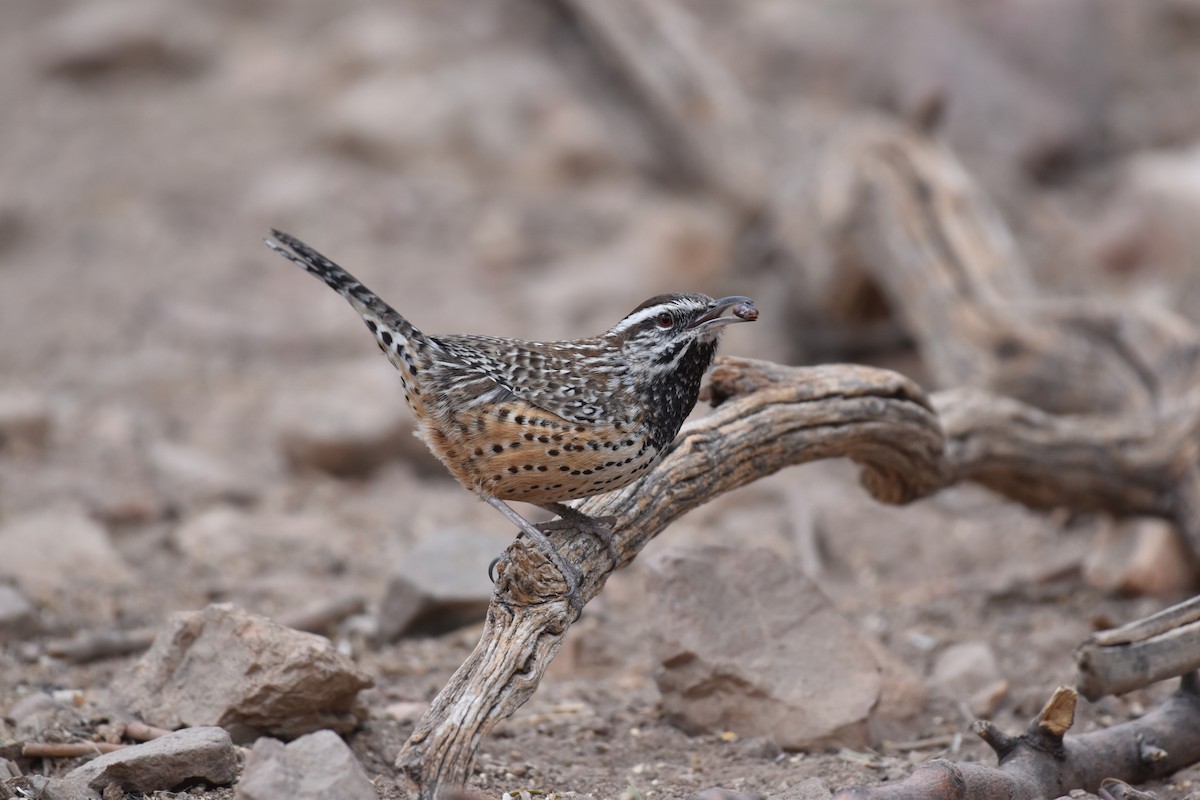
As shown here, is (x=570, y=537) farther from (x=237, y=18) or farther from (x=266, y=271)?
(x=237, y=18)

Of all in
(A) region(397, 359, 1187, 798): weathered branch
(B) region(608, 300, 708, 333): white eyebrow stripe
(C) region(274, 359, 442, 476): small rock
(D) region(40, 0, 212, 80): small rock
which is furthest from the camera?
(D) region(40, 0, 212, 80): small rock

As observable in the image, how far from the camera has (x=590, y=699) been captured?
4.98 metres

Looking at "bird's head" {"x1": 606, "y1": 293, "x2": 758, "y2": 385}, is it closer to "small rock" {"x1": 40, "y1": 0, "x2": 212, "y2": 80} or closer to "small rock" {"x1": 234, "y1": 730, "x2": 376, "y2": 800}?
"small rock" {"x1": 234, "y1": 730, "x2": 376, "y2": 800}

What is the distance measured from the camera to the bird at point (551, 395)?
12.6 ft

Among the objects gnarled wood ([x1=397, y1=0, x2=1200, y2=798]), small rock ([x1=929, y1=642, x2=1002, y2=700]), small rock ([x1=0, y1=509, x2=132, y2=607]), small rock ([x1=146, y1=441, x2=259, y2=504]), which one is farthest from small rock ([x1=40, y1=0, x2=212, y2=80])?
small rock ([x1=929, y1=642, x2=1002, y2=700])

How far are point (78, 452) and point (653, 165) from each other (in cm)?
551

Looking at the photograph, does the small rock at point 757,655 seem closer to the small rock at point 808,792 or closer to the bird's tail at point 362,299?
the small rock at point 808,792

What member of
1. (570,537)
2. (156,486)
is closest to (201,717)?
(570,537)

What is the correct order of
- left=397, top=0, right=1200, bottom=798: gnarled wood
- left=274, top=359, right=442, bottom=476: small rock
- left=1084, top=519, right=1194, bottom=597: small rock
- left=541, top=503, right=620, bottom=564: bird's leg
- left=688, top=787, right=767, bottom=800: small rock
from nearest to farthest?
left=688, top=787, right=767, bottom=800: small rock < left=397, top=0, right=1200, bottom=798: gnarled wood < left=541, top=503, right=620, bottom=564: bird's leg < left=1084, top=519, right=1194, bottom=597: small rock < left=274, top=359, right=442, bottom=476: small rock

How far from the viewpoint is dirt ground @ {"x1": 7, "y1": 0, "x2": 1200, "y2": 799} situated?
523cm

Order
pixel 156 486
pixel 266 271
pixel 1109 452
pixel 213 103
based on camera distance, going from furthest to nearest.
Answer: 1. pixel 213 103
2. pixel 266 271
3. pixel 156 486
4. pixel 1109 452

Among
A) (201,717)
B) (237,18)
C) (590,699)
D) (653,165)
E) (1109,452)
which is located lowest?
(590,699)

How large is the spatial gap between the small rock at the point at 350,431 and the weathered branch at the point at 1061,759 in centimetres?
454

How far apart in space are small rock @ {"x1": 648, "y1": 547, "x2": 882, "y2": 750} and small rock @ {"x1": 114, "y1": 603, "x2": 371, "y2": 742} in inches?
44.7
